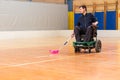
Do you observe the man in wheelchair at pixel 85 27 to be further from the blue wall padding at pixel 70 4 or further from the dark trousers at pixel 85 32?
the blue wall padding at pixel 70 4

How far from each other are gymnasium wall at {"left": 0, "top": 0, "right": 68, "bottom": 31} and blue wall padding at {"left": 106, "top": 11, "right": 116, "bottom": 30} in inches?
115

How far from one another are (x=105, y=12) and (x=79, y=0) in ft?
6.44

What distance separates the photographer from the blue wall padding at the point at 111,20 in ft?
55.3

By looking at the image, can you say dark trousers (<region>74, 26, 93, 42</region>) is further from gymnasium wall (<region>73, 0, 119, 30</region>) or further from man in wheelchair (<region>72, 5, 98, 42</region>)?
gymnasium wall (<region>73, 0, 119, 30</region>)

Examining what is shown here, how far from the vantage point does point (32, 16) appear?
16812 millimetres

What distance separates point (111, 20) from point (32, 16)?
4.58 m

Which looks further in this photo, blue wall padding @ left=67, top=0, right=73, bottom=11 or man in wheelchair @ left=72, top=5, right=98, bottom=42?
blue wall padding @ left=67, top=0, right=73, bottom=11

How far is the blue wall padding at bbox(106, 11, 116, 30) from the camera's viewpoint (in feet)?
55.3

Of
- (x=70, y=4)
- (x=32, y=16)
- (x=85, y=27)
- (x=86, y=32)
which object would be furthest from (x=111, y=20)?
(x=86, y=32)

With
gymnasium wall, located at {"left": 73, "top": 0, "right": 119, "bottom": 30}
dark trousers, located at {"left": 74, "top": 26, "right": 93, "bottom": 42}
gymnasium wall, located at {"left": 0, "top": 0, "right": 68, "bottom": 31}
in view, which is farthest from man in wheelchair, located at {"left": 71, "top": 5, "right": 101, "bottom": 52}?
gymnasium wall, located at {"left": 73, "top": 0, "right": 119, "bottom": 30}

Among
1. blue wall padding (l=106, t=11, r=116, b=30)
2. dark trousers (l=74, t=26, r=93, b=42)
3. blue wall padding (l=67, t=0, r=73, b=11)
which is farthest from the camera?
blue wall padding (l=67, t=0, r=73, b=11)

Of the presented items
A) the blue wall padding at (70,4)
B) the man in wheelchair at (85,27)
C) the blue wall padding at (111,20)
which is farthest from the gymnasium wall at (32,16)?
the man in wheelchair at (85,27)

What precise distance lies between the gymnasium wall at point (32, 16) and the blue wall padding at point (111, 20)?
115 inches

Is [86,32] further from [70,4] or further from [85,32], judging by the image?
[70,4]
